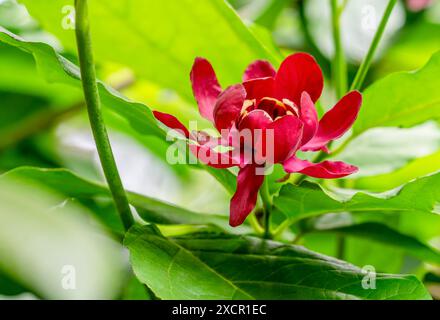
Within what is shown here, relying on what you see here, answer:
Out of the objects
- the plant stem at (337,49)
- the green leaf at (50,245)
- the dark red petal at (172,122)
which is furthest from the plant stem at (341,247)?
the dark red petal at (172,122)

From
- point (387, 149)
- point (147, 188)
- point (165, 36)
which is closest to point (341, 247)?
point (387, 149)

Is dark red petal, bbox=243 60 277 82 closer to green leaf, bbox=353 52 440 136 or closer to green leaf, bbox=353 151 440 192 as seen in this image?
green leaf, bbox=353 52 440 136

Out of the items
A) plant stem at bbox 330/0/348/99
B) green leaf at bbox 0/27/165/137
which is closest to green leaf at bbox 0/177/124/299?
green leaf at bbox 0/27/165/137

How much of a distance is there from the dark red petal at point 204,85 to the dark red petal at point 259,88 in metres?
0.04

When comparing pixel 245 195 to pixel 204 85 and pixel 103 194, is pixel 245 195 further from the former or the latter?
pixel 103 194

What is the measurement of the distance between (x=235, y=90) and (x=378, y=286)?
0.21m

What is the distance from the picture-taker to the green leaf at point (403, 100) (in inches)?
29.6

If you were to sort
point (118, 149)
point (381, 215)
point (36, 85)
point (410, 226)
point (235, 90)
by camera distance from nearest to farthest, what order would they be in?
point (235, 90) → point (381, 215) → point (410, 226) → point (36, 85) → point (118, 149)

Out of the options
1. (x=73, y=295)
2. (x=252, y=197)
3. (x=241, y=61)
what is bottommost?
(x=73, y=295)

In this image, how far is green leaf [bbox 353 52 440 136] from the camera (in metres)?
0.75

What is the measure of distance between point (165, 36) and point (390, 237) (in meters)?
0.36

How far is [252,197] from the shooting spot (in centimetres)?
58
